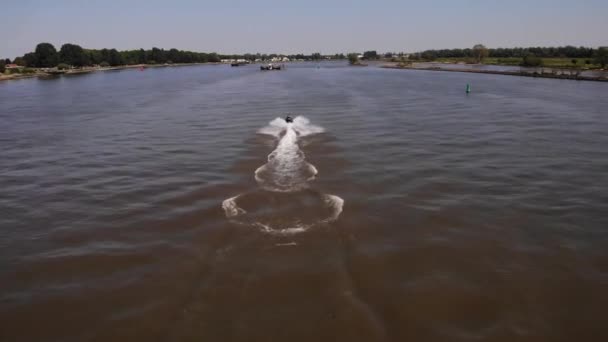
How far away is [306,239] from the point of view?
1191 centimetres

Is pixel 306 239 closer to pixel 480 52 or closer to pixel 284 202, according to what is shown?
pixel 284 202

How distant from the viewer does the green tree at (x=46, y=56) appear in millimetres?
154250

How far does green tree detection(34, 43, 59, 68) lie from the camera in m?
154

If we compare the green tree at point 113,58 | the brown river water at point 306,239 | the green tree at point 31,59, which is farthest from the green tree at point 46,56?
the brown river water at point 306,239

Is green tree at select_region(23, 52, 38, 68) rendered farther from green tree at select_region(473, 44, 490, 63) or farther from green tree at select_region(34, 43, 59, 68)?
green tree at select_region(473, 44, 490, 63)

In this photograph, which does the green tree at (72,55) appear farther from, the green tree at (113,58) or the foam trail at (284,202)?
the foam trail at (284,202)

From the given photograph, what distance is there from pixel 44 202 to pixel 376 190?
1372 centimetres

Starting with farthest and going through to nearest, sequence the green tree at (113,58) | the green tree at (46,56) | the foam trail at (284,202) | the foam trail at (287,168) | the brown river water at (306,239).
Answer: the green tree at (113,58) → the green tree at (46,56) → the foam trail at (287,168) → the foam trail at (284,202) → the brown river water at (306,239)

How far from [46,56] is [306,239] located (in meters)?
183

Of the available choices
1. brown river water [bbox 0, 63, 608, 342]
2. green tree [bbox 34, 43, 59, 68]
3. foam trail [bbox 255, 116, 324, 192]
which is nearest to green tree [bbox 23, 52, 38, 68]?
green tree [bbox 34, 43, 59, 68]

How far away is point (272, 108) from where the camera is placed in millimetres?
41969

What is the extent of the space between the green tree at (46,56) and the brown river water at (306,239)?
158m

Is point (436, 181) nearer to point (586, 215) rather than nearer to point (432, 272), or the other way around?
point (586, 215)

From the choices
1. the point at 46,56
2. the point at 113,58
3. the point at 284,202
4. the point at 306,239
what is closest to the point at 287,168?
the point at 284,202
